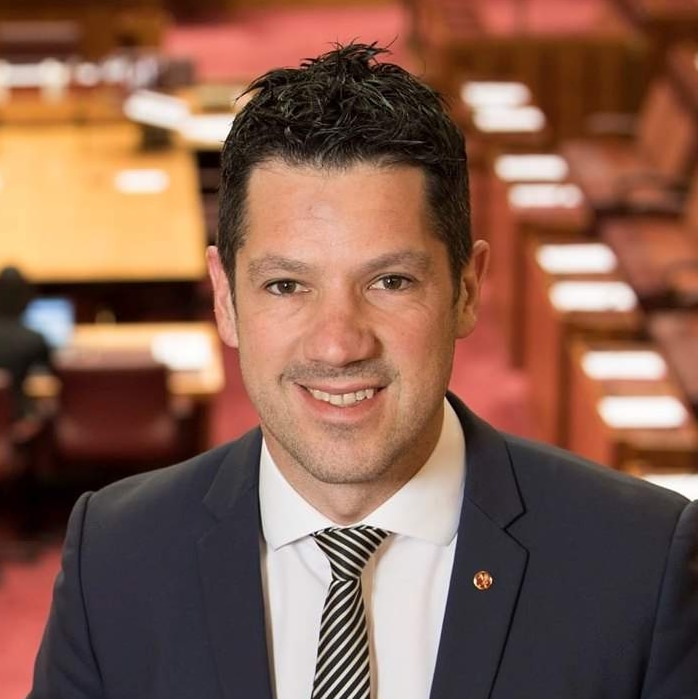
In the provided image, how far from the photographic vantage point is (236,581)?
1.99 m

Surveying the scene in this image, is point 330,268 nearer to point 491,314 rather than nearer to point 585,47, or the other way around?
point 491,314

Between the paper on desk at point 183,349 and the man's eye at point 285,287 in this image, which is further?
the paper on desk at point 183,349

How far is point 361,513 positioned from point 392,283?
270 mm

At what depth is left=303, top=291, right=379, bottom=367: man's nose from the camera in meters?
1.80

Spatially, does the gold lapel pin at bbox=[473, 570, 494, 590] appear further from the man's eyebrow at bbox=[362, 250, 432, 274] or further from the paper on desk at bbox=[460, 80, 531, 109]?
the paper on desk at bbox=[460, 80, 531, 109]

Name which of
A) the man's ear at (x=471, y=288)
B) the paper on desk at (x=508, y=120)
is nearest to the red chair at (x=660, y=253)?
the paper on desk at (x=508, y=120)

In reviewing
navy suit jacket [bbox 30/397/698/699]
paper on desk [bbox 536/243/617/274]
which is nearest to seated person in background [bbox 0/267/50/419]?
paper on desk [bbox 536/243/617/274]

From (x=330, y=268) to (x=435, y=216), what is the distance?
0.14 meters

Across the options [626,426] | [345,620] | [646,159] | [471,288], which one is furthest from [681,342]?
[345,620]

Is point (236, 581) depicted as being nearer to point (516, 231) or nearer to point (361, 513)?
point (361, 513)

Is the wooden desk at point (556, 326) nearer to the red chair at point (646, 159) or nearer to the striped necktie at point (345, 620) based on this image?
Result: the red chair at point (646, 159)

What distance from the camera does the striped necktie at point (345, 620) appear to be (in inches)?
75.0

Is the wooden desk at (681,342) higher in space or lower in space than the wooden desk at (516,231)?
higher

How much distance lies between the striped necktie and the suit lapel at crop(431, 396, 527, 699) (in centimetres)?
8
